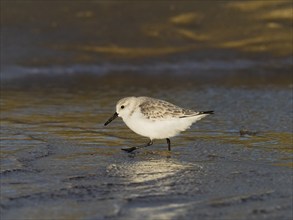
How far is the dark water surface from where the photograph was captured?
18.5 feet

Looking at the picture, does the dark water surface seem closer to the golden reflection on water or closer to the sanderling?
the golden reflection on water

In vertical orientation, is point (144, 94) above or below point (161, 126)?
above

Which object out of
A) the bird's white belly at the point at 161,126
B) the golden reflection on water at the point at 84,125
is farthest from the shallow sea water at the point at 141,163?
the bird's white belly at the point at 161,126

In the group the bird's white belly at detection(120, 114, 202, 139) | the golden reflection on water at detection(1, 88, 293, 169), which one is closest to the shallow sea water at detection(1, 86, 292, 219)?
the golden reflection on water at detection(1, 88, 293, 169)

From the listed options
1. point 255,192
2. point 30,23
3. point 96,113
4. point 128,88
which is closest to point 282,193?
point 255,192

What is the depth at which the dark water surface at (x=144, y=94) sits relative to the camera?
565 cm

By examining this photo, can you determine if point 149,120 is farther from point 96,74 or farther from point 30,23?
point 30,23

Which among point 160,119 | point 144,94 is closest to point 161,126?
point 160,119

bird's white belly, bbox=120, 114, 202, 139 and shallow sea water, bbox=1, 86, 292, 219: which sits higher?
bird's white belly, bbox=120, 114, 202, 139

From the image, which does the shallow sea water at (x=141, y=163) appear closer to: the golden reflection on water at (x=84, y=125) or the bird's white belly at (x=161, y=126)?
the golden reflection on water at (x=84, y=125)

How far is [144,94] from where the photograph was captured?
1068 cm

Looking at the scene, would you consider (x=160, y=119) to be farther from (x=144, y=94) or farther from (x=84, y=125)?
(x=144, y=94)

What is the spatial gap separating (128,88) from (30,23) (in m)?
2.91

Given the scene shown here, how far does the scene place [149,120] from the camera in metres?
7.36
